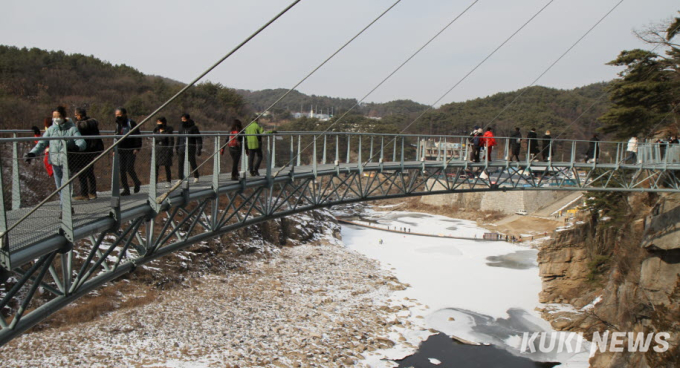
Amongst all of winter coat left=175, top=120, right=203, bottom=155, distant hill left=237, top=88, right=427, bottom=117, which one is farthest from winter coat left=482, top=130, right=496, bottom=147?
distant hill left=237, top=88, right=427, bottom=117

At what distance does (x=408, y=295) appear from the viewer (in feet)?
81.8

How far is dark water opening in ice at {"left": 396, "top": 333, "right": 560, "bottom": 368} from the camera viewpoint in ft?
57.0

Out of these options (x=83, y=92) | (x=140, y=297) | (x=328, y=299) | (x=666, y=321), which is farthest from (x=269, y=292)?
(x=83, y=92)

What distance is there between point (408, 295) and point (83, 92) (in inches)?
1207

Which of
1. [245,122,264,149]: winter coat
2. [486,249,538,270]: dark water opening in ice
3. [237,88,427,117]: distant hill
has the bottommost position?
[486,249,538,270]: dark water opening in ice

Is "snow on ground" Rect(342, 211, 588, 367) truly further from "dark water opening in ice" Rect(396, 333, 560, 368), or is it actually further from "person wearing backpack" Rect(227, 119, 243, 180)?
"person wearing backpack" Rect(227, 119, 243, 180)

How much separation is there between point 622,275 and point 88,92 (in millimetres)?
39176

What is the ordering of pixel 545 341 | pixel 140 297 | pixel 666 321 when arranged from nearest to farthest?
1. pixel 666 321
2. pixel 545 341
3. pixel 140 297

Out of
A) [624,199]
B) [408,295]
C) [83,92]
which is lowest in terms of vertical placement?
[408,295]

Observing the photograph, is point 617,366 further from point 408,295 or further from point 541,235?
point 541,235

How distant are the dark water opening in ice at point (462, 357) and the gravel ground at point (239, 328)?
1404 millimetres

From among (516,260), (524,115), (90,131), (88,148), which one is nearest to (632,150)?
(516,260)

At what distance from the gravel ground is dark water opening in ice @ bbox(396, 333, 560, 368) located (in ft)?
4.61

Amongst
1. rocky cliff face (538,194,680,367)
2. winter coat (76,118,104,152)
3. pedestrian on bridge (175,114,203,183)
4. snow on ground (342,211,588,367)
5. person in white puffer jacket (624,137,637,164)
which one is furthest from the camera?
snow on ground (342,211,588,367)
